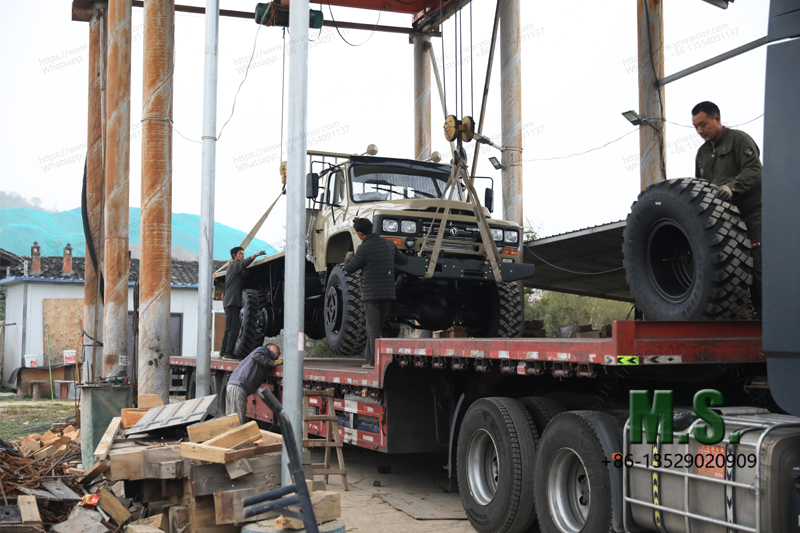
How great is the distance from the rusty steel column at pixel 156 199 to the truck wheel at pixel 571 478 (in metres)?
7.94

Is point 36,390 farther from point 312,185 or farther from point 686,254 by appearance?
point 686,254

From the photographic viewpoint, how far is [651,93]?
540 inches

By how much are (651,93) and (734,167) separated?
8.48 m

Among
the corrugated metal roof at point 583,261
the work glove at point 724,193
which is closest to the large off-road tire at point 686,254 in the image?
the work glove at point 724,193

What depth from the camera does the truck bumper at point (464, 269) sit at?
9.19 m

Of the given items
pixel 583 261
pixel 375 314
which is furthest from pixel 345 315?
pixel 583 261

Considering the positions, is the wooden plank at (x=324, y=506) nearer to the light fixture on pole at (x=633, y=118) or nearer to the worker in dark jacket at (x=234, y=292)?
the worker in dark jacket at (x=234, y=292)

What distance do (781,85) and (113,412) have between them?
8837 millimetres

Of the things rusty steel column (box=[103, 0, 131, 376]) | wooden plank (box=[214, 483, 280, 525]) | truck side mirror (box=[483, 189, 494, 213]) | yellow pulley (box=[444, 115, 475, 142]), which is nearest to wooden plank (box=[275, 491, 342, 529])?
wooden plank (box=[214, 483, 280, 525])

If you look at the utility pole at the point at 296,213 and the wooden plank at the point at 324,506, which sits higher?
the utility pole at the point at 296,213

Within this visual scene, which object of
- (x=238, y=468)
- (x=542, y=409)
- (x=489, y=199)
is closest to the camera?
(x=542, y=409)

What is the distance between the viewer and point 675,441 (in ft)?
14.4

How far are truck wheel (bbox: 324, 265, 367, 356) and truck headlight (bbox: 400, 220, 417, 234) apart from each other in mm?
860

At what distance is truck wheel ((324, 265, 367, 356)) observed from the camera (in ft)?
31.6
